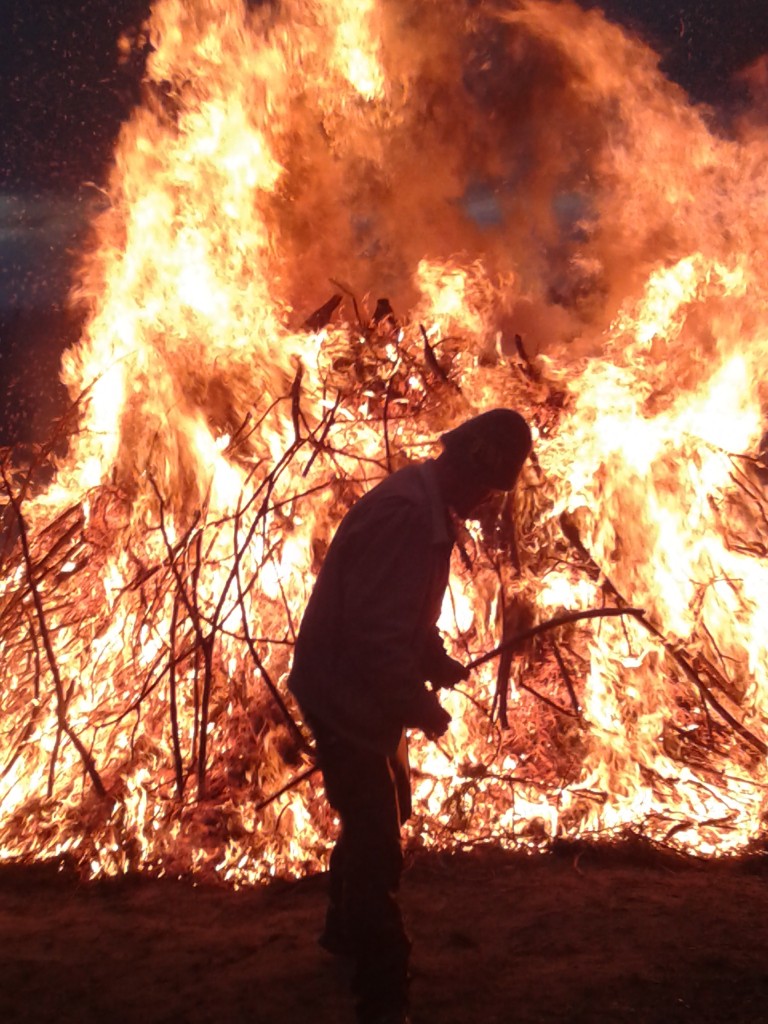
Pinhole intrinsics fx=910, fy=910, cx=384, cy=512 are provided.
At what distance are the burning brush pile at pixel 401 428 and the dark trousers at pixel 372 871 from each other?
1.31m

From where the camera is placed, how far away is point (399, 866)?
2.65 m

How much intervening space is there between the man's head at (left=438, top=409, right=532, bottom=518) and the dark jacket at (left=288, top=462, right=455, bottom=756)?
0.07 meters

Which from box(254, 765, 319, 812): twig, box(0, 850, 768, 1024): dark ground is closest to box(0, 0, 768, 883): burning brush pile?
box(254, 765, 319, 812): twig

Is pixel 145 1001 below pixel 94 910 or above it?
below

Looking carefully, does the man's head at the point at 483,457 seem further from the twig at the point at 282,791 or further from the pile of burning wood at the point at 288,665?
the twig at the point at 282,791

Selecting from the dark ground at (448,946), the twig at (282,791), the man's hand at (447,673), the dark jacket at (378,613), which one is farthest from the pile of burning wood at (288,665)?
the dark jacket at (378,613)

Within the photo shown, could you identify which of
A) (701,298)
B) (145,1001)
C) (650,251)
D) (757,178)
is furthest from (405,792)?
(757,178)

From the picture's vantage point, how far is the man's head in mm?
2643

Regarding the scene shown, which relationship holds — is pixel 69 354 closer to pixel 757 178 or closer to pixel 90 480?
A: pixel 90 480

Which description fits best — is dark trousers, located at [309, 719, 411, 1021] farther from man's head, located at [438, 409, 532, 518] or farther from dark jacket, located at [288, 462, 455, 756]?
man's head, located at [438, 409, 532, 518]

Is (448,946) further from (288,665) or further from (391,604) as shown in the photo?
(288,665)

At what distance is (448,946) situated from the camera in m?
3.11

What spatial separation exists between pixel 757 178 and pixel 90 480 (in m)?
4.32

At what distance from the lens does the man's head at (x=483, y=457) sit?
2.64m
